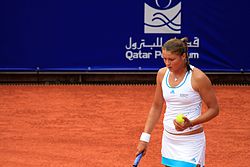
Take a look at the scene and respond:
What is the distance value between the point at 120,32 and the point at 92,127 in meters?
4.14

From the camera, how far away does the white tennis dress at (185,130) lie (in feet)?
13.9

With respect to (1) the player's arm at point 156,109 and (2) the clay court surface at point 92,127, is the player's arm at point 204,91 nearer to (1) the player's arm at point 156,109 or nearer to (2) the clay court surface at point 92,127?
(1) the player's arm at point 156,109

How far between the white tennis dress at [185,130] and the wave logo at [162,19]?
835 cm

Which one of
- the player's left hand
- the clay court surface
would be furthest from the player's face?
the clay court surface

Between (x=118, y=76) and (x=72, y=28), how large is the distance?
1493 millimetres

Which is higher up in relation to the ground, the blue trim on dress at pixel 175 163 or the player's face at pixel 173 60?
the player's face at pixel 173 60

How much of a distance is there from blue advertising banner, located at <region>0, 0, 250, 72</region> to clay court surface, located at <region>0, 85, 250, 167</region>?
1.99 feet

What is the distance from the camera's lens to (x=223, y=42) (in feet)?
41.9

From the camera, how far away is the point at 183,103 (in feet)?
14.0

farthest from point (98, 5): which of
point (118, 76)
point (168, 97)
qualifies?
point (168, 97)

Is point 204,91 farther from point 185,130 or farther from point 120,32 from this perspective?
point 120,32

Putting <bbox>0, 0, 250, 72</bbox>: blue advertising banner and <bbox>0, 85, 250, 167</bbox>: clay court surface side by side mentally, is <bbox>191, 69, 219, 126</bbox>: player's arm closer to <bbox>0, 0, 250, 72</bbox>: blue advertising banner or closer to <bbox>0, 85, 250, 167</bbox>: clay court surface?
<bbox>0, 85, 250, 167</bbox>: clay court surface

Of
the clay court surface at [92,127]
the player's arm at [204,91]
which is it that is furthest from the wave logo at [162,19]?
the player's arm at [204,91]

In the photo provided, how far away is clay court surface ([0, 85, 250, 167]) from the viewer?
7.25 m
